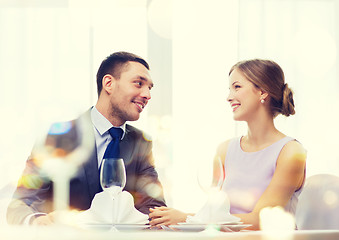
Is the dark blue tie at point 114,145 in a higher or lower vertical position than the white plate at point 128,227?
higher

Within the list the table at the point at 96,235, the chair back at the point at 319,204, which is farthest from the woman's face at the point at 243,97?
the table at the point at 96,235

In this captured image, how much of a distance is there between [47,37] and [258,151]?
1.90 m

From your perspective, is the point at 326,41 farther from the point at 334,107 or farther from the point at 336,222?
the point at 336,222

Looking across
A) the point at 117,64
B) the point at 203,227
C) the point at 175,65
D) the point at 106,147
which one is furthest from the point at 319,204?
the point at 175,65

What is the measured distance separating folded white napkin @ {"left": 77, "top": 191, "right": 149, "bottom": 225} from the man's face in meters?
1.04

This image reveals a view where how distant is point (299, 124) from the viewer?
339cm

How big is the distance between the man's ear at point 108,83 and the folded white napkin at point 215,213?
122cm

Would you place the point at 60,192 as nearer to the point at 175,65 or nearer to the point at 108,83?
the point at 108,83

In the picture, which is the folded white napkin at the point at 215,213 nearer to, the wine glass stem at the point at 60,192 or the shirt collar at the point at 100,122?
the wine glass stem at the point at 60,192

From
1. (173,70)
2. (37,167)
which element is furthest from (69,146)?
(173,70)

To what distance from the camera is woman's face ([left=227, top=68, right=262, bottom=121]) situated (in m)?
2.09

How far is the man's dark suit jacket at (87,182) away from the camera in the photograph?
5.94 feet

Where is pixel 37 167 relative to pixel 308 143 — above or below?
below

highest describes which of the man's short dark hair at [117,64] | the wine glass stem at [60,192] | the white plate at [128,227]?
the man's short dark hair at [117,64]
